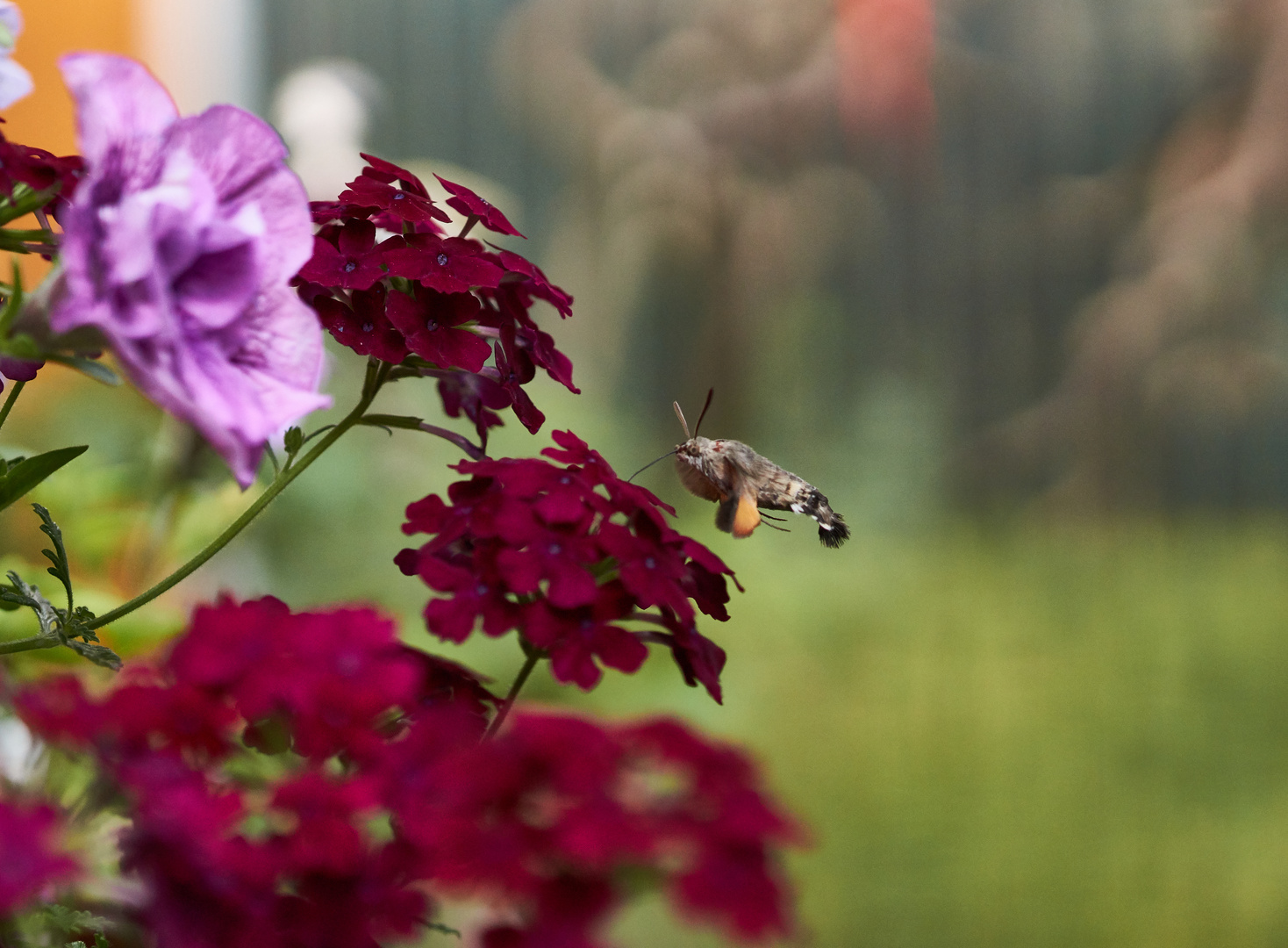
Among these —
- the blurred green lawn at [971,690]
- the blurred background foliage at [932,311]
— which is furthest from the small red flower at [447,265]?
the blurred background foliage at [932,311]

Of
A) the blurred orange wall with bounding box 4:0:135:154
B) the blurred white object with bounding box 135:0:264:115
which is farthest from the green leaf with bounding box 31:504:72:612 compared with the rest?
the blurred white object with bounding box 135:0:264:115

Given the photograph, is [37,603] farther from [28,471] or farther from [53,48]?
[53,48]

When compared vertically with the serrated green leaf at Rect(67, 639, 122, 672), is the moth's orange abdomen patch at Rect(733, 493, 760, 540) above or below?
above

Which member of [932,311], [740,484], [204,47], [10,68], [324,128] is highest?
[932,311]

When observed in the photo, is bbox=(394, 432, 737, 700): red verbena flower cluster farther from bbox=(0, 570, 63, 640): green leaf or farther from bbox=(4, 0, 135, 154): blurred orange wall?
bbox=(4, 0, 135, 154): blurred orange wall

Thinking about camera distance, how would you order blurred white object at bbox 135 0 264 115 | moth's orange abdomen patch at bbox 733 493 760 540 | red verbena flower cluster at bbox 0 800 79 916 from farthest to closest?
1. blurred white object at bbox 135 0 264 115
2. moth's orange abdomen patch at bbox 733 493 760 540
3. red verbena flower cluster at bbox 0 800 79 916

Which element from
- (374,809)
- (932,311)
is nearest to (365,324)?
(374,809)

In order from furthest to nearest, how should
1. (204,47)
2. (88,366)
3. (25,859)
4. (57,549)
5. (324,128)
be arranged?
(204,47) → (324,128) → (57,549) → (88,366) → (25,859)

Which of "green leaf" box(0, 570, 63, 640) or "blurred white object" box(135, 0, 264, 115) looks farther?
"blurred white object" box(135, 0, 264, 115)
